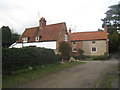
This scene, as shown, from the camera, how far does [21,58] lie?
14.0 meters

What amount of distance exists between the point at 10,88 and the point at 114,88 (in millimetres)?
5939

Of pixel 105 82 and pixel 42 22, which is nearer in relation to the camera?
pixel 105 82

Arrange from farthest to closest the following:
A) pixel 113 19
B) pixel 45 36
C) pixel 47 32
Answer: pixel 113 19, pixel 47 32, pixel 45 36

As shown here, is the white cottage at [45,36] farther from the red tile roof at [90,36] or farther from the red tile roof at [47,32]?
the red tile roof at [90,36]

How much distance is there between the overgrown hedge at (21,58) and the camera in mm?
12016

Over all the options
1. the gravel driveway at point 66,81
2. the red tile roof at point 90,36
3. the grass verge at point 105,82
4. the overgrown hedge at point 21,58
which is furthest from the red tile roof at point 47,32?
the grass verge at point 105,82

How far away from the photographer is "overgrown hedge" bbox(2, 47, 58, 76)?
39.4ft

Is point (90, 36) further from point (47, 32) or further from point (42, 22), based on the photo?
point (42, 22)

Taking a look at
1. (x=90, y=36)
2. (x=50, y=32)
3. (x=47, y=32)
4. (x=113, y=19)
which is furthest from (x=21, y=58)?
(x=113, y=19)

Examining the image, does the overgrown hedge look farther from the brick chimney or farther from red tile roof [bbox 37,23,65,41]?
the brick chimney

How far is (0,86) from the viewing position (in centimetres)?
857

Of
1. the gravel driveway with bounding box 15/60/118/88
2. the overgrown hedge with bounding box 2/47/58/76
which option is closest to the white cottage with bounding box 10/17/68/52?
the overgrown hedge with bounding box 2/47/58/76

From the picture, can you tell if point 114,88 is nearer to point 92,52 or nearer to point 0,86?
point 0,86

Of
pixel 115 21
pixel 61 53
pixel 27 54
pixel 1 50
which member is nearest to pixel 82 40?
pixel 61 53
